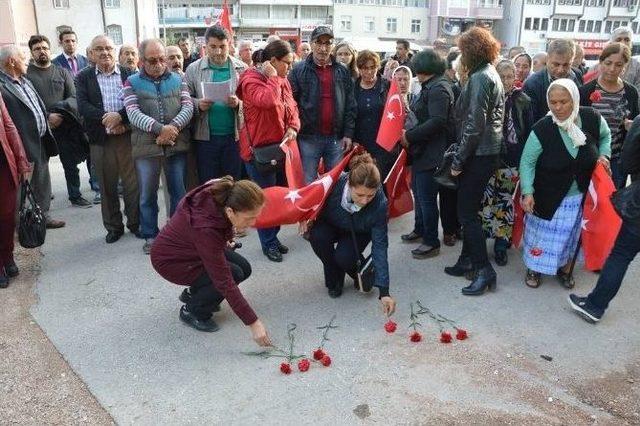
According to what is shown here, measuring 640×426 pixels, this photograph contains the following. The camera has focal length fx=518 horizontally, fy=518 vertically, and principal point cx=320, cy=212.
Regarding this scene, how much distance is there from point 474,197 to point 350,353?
1.56m

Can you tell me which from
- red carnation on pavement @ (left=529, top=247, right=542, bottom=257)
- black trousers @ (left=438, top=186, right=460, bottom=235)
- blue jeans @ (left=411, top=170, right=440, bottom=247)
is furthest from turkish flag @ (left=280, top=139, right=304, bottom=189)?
red carnation on pavement @ (left=529, top=247, right=542, bottom=257)

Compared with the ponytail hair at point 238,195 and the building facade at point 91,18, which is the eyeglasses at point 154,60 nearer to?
the ponytail hair at point 238,195

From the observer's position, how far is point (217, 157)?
495cm

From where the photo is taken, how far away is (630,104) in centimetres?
450

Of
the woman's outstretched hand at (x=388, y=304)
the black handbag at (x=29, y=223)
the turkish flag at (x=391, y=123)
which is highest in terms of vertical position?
the turkish flag at (x=391, y=123)

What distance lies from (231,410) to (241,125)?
2.70 m

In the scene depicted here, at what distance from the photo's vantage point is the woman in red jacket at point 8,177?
4051 millimetres

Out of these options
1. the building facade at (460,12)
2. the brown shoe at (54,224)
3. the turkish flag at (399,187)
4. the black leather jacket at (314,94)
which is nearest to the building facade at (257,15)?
the building facade at (460,12)

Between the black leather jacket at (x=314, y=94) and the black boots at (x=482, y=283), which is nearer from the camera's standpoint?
the black boots at (x=482, y=283)

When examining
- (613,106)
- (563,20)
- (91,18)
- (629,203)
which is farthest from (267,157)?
(563,20)

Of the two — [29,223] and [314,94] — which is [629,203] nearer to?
[314,94]

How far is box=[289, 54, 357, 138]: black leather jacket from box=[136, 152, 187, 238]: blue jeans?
1201 mm

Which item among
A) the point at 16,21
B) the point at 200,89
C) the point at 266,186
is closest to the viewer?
the point at 266,186

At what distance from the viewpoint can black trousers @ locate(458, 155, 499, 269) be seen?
384 centimetres
